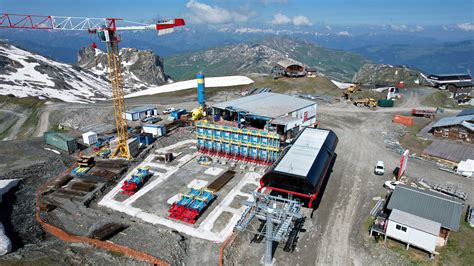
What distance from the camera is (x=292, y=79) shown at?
101 m

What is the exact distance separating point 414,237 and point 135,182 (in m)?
31.5

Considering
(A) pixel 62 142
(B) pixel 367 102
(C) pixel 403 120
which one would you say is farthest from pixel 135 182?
(B) pixel 367 102

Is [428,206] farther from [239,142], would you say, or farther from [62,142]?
[62,142]

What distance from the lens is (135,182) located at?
37.6 metres

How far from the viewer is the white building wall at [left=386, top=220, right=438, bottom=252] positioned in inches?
992

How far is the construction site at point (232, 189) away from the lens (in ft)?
86.5

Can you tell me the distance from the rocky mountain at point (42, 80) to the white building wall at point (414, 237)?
121270mm

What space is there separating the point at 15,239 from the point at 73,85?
139241 millimetres

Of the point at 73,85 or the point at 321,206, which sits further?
the point at 73,85

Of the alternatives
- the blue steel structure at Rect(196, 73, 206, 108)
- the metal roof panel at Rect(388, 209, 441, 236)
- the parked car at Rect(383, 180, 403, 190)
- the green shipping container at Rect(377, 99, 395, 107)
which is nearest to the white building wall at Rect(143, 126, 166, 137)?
the blue steel structure at Rect(196, 73, 206, 108)

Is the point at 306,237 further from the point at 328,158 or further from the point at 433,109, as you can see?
the point at 433,109

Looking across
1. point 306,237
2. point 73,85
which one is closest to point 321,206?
point 306,237

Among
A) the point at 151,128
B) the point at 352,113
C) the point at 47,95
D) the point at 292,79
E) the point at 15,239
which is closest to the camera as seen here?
the point at 15,239

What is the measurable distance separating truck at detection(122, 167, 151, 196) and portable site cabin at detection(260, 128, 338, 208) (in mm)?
16593
